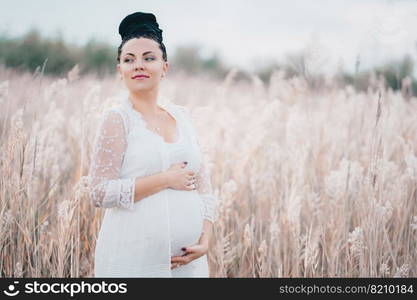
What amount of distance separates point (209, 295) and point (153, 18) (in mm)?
1044

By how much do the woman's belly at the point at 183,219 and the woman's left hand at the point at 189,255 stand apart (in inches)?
0.8

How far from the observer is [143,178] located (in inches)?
62.3

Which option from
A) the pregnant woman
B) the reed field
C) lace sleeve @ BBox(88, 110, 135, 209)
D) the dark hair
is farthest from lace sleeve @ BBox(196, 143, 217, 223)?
the dark hair

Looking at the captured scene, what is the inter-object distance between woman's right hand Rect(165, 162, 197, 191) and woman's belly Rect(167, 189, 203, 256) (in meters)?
0.03

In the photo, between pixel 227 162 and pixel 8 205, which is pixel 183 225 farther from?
pixel 227 162

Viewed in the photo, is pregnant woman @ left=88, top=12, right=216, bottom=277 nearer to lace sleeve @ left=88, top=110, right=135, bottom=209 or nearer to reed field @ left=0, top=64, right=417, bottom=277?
lace sleeve @ left=88, top=110, right=135, bottom=209

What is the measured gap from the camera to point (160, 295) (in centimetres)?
177

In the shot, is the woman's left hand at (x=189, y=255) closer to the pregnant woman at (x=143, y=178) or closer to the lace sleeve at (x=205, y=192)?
the pregnant woman at (x=143, y=178)

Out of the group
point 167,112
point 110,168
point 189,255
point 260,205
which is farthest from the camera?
point 260,205

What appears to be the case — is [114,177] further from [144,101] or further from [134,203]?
[144,101]

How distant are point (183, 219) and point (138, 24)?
679mm

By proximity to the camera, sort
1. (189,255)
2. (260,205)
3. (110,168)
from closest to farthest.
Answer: (110,168), (189,255), (260,205)

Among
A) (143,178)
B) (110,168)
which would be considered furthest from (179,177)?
(110,168)

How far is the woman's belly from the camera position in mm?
1658
